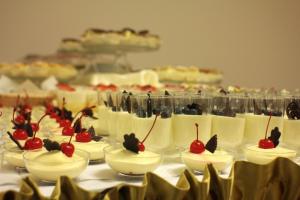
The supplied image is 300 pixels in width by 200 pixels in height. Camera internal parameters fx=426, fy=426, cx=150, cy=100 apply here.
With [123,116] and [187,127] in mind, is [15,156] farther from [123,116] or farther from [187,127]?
[187,127]

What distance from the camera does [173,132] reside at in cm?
128

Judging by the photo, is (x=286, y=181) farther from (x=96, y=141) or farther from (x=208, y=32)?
(x=208, y=32)

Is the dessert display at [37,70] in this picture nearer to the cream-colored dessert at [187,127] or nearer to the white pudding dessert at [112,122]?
the white pudding dessert at [112,122]

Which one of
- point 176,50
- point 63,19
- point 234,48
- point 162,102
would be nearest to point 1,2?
point 63,19

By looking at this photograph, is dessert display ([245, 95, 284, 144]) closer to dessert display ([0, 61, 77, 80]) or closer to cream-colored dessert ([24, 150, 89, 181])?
cream-colored dessert ([24, 150, 89, 181])

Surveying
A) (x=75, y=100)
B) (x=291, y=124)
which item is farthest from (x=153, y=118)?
(x=75, y=100)

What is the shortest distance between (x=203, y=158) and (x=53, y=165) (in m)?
0.36

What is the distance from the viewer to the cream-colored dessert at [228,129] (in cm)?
130

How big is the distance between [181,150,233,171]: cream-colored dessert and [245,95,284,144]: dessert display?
31 centimetres

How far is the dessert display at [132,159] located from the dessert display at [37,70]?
1.91 m

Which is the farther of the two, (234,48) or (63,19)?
(234,48)

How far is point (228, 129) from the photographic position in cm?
130

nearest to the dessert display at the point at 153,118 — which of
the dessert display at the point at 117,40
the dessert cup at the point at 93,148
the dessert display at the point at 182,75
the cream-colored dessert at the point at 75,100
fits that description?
the dessert cup at the point at 93,148

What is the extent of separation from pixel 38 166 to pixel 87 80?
1.94 m
